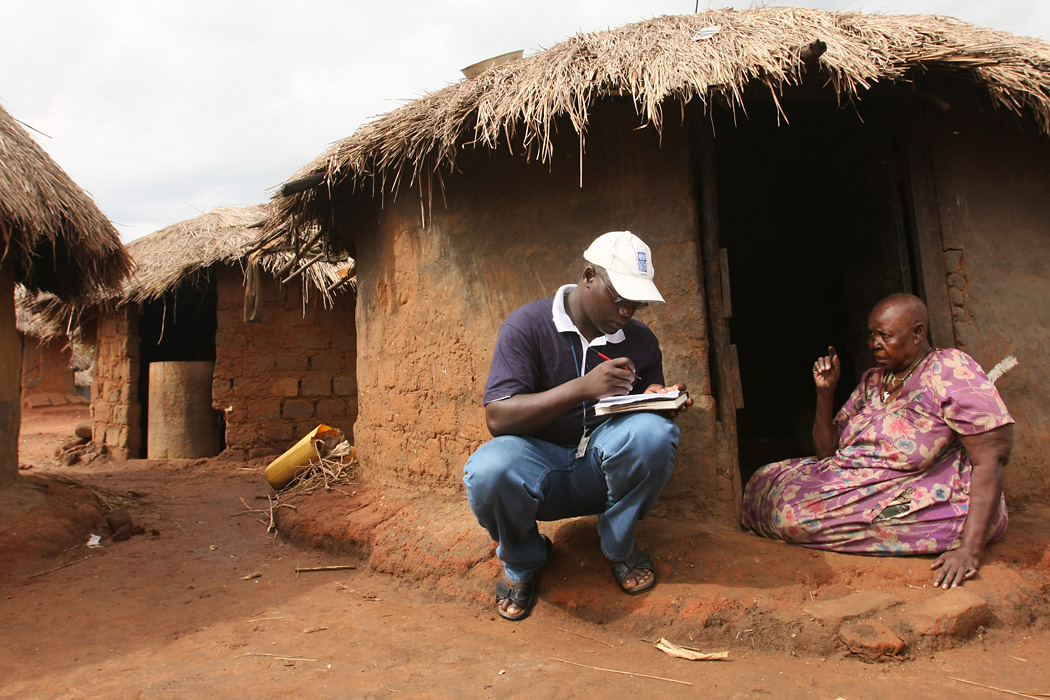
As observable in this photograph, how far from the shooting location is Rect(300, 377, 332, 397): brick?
25.5ft

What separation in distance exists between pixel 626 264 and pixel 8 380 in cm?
445

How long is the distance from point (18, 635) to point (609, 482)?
8.19 ft

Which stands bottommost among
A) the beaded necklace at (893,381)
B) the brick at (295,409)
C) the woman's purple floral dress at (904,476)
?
the woman's purple floral dress at (904,476)

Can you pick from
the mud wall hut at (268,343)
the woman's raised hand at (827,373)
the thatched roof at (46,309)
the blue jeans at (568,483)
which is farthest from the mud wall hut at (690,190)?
the thatched roof at (46,309)

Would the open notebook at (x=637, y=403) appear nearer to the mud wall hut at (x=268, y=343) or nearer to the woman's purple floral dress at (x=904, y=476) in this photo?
the woman's purple floral dress at (x=904, y=476)

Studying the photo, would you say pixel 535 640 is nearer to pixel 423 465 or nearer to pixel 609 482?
pixel 609 482

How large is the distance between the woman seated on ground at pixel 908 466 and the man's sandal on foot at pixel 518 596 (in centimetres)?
108

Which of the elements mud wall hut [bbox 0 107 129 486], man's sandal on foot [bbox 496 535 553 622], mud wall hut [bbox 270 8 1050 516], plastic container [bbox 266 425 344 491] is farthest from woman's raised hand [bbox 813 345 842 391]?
mud wall hut [bbox 0 107 129 486]

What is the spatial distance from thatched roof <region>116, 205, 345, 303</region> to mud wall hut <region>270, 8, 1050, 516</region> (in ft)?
11.2

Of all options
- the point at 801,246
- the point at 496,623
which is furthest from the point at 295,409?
the point at 496,623

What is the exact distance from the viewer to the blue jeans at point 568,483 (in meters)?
2.50

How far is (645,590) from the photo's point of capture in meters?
2.71

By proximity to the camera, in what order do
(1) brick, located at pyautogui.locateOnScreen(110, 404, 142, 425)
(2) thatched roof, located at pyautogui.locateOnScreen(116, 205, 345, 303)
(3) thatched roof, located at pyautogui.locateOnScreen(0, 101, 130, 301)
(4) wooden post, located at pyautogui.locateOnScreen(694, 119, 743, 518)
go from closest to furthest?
(4) wooden post, located at pyautogui.locateOnScreen(694, 119, 743, 518)
(3) thatched roof, located at pyautogui.locateOnScreen(0, 101, 130, 301)
(2) thatched roof, located at pyautogui.locateOnScreen(116, 205, 345, 303)
(1) brick, located at pyautogui.locateOnScreen(110, 404, 142, 425)

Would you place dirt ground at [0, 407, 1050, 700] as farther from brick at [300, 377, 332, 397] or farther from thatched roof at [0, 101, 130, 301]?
brick at [300, 377, 332, 397]
